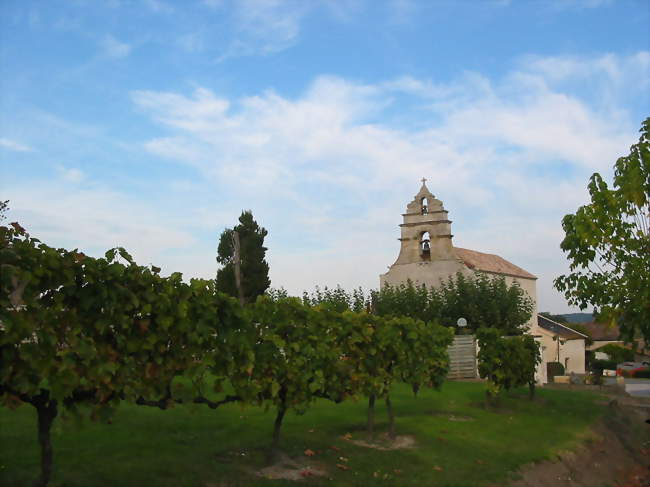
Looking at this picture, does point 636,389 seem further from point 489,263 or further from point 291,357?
point 291,357

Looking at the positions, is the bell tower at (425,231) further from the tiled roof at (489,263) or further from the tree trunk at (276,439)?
the tree trunk at (276,439)

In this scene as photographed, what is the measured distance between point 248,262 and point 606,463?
2954cm

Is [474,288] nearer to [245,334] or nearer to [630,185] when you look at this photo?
[630,185]

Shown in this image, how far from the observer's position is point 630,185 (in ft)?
43.4

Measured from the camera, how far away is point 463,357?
2856cm

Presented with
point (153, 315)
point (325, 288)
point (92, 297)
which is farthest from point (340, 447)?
point (325, 288)

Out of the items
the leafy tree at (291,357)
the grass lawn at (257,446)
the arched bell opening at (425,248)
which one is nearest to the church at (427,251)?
the arched bell opening at (425,248)

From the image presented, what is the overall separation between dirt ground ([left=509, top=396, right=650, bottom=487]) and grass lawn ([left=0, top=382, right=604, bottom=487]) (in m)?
0.30

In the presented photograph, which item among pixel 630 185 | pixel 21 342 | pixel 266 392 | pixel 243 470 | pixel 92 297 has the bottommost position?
pixel 243 470

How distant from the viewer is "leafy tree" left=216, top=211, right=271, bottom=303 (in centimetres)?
4012

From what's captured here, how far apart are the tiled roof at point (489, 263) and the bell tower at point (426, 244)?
1.40 m

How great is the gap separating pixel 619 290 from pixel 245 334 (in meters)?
8.96

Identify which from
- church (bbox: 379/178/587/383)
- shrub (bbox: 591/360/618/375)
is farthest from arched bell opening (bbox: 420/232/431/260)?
shrub (bbox: 591/360/618/375)

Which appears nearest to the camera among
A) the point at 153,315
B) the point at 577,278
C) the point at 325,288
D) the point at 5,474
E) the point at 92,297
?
the point at 92,297
